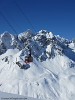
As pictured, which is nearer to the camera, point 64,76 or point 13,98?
point 13,98

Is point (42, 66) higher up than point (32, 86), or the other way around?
point (42, 66)

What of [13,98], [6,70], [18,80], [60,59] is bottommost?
[13,98]

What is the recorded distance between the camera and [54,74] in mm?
77375

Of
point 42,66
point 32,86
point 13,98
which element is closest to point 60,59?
point 42,66

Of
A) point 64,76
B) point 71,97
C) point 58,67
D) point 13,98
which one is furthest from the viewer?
point 58,67

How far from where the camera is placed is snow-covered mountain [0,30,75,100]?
61.8 meters

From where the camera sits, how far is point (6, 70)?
8250 centimetres

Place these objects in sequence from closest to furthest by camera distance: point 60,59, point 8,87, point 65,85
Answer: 1. point 8,87
2. point 65,85
3. point 60,59

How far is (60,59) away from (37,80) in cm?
3368

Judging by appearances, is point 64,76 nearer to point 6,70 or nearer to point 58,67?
point 58,67

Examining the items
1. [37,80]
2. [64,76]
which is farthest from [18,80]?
[64,76]

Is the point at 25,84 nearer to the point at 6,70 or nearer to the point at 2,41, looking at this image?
the point at 6,70

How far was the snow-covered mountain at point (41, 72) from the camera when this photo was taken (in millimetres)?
61750

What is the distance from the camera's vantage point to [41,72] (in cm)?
7956
